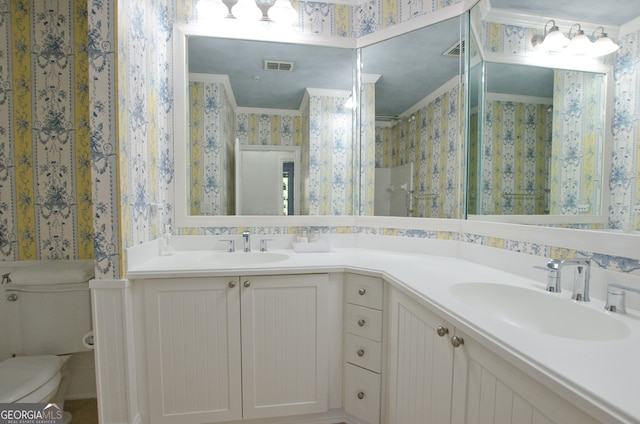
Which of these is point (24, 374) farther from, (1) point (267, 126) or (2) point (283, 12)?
(2) point (283, 12)

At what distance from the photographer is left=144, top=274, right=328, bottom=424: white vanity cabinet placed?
135 centimetres

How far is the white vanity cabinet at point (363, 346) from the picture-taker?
54.4 inches

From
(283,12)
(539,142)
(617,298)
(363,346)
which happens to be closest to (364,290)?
(363,346)

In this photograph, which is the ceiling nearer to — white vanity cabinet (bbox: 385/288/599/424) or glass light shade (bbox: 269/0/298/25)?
glass light shade (bbox: 269/0/298/25)

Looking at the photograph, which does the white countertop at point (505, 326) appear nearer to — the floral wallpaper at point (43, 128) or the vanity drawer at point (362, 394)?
the vanity drawer at point (362, 394)

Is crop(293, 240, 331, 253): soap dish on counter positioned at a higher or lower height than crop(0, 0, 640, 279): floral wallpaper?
lower

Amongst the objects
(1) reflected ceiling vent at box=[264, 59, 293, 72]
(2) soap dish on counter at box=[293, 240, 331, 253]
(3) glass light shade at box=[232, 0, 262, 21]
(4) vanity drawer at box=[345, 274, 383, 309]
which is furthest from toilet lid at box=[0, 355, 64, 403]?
(3) glass light shade at box=[232, 0, 262, 21]

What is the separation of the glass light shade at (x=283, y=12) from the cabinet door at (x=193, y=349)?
150 centimetres

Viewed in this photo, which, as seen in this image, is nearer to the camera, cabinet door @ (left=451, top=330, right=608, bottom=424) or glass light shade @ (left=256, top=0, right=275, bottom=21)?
cabinet door @ (left=451, top=330, right=608, bottom=424)

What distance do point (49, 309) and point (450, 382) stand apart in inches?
73.0

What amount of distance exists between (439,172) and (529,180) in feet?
1.64

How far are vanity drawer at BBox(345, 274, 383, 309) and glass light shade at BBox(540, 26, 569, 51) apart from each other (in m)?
1.17

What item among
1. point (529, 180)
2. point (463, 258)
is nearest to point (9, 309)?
point (463, 258)

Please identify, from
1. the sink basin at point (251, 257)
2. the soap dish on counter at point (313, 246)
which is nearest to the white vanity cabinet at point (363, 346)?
the soap dish on counter at point (313, 246)
